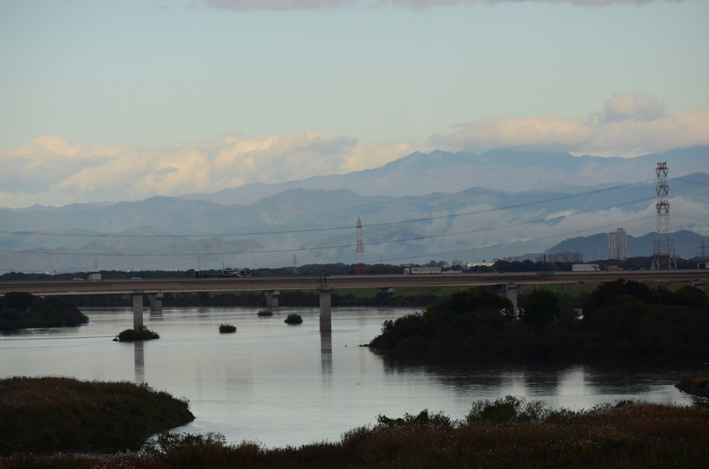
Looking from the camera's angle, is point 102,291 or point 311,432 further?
point 102,291

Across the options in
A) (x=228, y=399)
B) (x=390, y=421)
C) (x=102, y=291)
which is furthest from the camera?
(x=102, y=291)

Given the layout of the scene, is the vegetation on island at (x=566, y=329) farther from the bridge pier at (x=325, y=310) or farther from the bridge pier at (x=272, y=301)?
the bridge pier at (x=272, y=301)

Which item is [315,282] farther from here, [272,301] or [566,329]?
[272,301]

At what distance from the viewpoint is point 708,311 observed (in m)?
89.8

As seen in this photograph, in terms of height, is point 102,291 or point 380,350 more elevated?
point 102,291

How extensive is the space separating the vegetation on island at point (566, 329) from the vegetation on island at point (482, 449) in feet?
163

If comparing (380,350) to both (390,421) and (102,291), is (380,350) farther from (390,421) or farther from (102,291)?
(390,421)

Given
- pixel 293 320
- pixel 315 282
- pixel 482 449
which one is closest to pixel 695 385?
pixel 482 449

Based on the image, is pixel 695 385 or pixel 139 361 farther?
pixel 139 361

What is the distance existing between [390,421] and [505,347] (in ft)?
181

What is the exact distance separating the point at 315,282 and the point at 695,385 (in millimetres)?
79519

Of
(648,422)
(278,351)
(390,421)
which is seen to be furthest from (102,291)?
(648,422)

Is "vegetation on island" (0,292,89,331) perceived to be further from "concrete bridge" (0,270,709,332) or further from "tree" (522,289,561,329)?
"tree" (522,289,561,329)

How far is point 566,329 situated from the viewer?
9588cm
